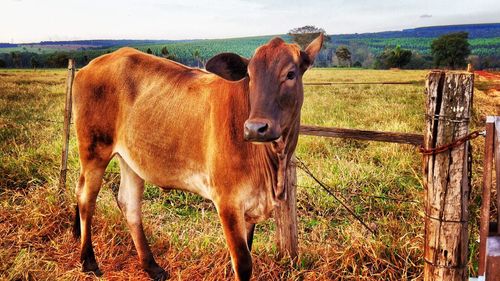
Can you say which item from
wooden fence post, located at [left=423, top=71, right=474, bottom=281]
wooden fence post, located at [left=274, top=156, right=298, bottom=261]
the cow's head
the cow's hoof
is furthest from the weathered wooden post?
the cow's hoof

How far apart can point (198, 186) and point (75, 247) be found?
207 centimetres

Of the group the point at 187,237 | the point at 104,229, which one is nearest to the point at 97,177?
the point at 104,229

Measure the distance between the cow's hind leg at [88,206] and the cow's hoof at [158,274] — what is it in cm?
53

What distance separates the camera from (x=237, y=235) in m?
3.37

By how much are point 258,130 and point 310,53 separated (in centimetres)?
91

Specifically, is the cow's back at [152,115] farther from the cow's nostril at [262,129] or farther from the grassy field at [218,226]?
the grassy field at [218,226]

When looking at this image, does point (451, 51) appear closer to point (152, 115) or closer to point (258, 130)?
point (152, 115)

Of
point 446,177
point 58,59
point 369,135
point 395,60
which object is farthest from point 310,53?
point 395,60

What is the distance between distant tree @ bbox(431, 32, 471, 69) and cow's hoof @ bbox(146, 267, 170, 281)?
7070 cm

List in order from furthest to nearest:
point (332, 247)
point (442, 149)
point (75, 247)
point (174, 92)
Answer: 1. point (75, 247)
2. point (332, 247)
3. point (174, 92)
4. point (442, 149)

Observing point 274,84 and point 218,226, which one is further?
point 218,226

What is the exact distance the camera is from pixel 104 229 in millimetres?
5023

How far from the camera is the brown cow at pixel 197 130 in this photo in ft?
10.0

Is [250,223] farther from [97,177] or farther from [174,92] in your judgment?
[97,177]
